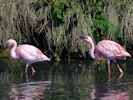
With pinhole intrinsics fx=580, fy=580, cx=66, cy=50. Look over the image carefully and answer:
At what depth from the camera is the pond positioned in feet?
32.2

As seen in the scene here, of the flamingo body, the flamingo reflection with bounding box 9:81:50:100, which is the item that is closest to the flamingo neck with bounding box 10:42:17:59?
the flamingo body

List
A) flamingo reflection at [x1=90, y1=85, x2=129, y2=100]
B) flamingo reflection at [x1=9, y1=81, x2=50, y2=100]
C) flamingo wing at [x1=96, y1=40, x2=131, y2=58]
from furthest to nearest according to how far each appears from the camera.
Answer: flamingo wing at [x1=96, y1=40, x2=131, y2=58] < flamingo reflection at [x1=9, y1=81, x2=50, y2=100] < flamingo reflection at [x1=90, y1=85, x2=129, y2=100]

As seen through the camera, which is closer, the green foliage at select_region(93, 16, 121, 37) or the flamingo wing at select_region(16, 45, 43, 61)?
the flamingo wing at select_region(16, 45, 43, 61)

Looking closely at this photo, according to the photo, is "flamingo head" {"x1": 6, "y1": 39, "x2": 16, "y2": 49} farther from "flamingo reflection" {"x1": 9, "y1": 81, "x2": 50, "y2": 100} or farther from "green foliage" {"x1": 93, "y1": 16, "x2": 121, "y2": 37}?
"green foliage" {"x1": 93, "y1": 16, "x2": 121, "y2": 37}

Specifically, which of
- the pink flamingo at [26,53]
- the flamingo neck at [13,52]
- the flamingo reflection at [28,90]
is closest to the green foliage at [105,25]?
the pink flamingo at [26,53]

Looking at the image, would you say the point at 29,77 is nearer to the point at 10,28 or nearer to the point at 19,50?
the point at 19,50

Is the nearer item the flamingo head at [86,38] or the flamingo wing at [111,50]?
the flamingo wing at [111,50]

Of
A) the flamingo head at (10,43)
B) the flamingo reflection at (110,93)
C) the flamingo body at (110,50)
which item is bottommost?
the flamingo reflection at (110,93)

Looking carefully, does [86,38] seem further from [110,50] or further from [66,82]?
[66,82]

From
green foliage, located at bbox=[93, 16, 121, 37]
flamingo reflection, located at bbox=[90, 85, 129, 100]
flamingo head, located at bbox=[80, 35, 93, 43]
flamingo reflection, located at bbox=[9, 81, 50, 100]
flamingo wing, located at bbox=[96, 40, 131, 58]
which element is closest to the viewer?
flamingo reflection, located at bbox=[90, 85, 129, 100]

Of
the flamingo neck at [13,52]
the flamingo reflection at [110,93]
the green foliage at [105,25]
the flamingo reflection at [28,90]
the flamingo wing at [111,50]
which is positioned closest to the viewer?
the flamingo reflection at [110,93]

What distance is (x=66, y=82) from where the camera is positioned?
11391mm

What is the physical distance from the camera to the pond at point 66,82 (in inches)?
387

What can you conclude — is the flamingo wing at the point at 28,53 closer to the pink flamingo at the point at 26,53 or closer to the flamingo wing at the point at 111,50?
the pink flamingo at the point at 26,53
